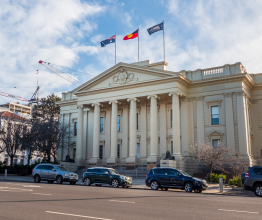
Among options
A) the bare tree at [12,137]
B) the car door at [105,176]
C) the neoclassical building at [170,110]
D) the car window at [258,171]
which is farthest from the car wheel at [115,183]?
the bare tree at [12,137]

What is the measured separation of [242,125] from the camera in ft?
115

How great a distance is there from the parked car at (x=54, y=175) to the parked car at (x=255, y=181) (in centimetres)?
1550

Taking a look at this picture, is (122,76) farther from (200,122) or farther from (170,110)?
(200,122)

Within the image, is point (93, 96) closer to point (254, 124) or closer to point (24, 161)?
point (254, 124)

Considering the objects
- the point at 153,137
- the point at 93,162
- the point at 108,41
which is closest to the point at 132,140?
the point at 153,137

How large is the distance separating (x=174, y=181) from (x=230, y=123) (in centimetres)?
1716

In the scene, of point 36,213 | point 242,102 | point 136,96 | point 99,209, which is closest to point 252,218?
point 99,209

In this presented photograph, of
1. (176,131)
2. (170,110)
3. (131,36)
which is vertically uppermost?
(131,36)

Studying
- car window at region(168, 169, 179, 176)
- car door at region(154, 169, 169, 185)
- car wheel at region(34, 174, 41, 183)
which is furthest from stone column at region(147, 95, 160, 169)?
car window at region(168, 169, 179, 176)

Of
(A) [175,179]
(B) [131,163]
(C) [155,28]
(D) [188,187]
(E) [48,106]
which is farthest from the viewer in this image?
(E) [48,106]

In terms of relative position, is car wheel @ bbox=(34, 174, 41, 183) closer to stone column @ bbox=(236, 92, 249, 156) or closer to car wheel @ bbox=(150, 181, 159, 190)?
car wheel @ bbox=(150, 181, 159, 190)

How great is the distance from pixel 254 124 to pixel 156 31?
59.0 ft

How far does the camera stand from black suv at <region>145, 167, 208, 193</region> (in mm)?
21225

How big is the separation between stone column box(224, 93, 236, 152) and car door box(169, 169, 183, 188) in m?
15.5
